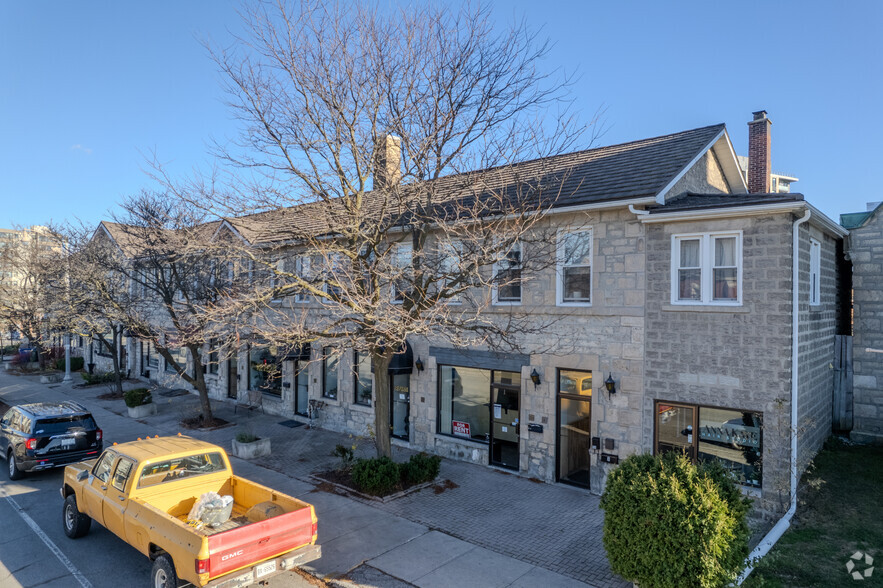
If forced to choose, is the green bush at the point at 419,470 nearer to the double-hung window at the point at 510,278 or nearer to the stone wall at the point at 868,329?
the double-hung window at the point at 510,278

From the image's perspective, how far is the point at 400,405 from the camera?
15.6 metres

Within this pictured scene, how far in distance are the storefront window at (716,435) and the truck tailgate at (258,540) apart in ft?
22.8

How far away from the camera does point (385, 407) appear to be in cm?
1216

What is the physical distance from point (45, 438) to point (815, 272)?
17630mm

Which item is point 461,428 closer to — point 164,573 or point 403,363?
point 403,363

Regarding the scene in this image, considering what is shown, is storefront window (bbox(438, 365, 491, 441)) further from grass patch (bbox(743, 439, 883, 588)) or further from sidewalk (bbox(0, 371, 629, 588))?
grass patch (bbox(743, 439, 883, 588))

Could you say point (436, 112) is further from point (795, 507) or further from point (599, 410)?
point (795, 507)

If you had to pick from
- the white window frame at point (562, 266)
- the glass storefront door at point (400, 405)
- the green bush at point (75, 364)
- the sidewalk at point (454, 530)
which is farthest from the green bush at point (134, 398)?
the white window frame at point (562, 266)

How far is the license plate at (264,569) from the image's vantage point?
658 cm

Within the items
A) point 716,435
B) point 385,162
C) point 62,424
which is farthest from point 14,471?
point 716,435

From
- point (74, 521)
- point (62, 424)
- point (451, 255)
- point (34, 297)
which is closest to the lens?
point (74, 521)

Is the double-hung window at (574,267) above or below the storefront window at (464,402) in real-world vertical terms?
above

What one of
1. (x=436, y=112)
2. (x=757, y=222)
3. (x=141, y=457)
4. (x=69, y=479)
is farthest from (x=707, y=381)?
(x=69, y=479)

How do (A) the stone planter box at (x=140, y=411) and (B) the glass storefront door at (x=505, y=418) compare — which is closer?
(B) the glass storefront door at (x=505, y=418)
